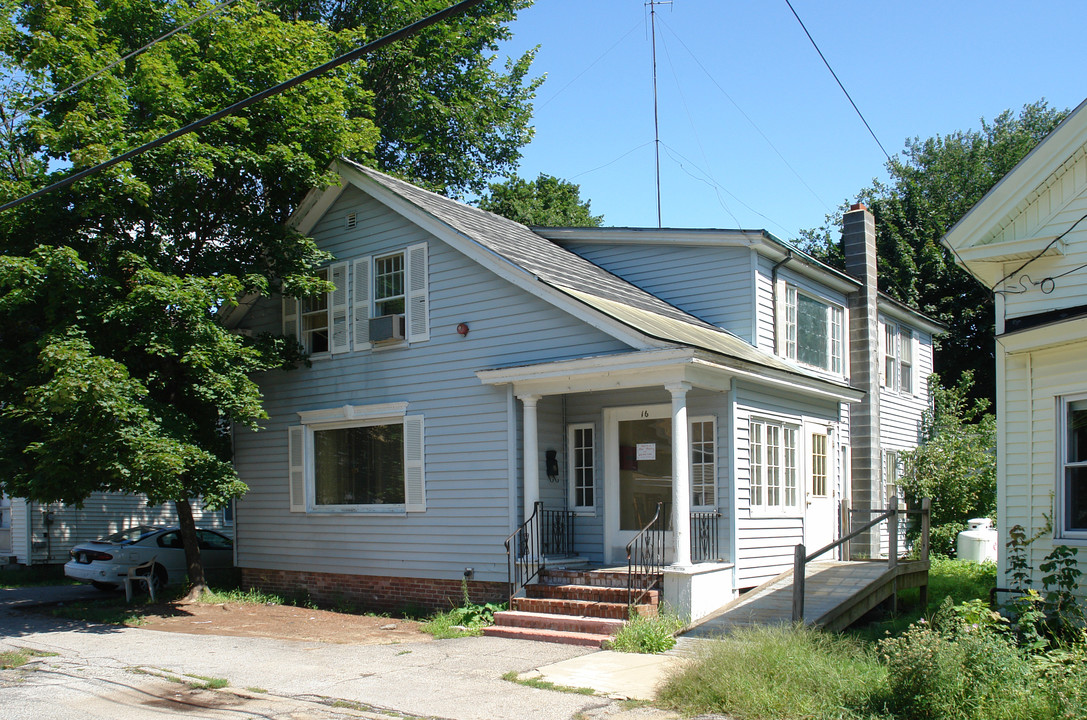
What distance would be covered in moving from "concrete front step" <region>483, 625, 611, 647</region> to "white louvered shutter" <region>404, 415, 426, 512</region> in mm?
2712

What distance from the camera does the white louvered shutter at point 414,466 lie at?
13.9 metres

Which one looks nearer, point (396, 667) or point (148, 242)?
point (396, 667)

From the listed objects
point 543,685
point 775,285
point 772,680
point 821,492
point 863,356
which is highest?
point 775,285

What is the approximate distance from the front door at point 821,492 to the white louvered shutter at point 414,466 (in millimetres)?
5874

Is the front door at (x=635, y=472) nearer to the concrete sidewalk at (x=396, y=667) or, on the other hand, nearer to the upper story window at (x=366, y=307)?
the concrete sidewalk at (x=396, y=667)

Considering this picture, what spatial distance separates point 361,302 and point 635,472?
17.3 feet

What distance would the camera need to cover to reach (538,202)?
32.9 metres

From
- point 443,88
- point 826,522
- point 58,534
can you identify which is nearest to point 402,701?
point 826,522

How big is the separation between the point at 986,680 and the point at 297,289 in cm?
1128

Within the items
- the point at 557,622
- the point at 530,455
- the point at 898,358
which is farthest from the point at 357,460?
the point at 898,358

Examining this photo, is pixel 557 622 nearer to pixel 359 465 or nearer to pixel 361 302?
pixel 359 465

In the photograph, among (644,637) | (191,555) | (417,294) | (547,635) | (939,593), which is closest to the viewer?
(644,637)

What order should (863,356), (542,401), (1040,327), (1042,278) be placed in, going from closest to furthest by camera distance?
1. (1040,327)
2. (1042,278)
3. (542,401)
4. (863,356)

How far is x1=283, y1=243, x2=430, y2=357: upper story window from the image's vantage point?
14.3 m
